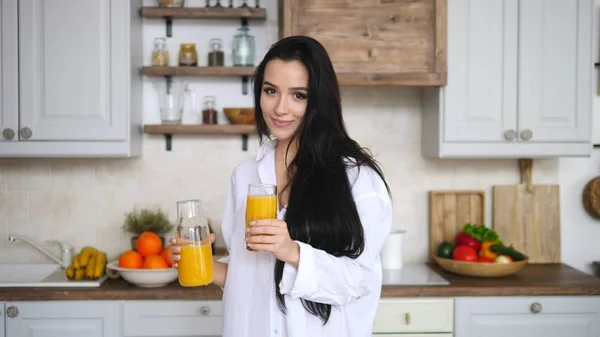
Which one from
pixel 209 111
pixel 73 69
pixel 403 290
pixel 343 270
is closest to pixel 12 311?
pixel 73 69

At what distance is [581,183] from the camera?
3.36 metres

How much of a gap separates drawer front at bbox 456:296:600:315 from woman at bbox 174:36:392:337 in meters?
1.13

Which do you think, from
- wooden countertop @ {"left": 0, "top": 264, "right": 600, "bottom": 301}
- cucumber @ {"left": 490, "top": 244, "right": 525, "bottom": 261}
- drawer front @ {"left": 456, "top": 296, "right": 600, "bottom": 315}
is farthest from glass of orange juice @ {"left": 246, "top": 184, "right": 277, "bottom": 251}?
cucumber @ {"left": 490, "top": 244, "right": 525, "bottom": 261}

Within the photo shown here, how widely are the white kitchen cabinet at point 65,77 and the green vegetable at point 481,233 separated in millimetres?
1599

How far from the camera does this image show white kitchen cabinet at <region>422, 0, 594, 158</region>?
9.59ft

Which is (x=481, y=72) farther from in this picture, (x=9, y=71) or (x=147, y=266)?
(x=9, y=71)

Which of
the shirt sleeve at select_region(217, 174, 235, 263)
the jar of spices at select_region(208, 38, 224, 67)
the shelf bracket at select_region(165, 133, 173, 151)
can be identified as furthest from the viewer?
the shelf bracket at select_region(165, 133, 173, 151)

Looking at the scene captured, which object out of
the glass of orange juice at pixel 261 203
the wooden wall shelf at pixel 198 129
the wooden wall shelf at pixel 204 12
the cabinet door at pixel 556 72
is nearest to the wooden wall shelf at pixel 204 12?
the wooden wall shelf at pixel 204 12

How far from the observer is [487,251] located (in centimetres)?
296

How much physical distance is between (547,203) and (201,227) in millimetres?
2190

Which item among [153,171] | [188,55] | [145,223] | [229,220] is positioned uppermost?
[188,55]

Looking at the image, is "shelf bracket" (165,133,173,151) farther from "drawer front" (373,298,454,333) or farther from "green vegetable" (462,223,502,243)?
"green vegetable" (462,223,502,243)

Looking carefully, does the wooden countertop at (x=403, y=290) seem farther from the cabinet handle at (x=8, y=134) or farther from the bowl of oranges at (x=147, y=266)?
the cabinet handle at (x=8, y=134)

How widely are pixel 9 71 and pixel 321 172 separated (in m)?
1.75
